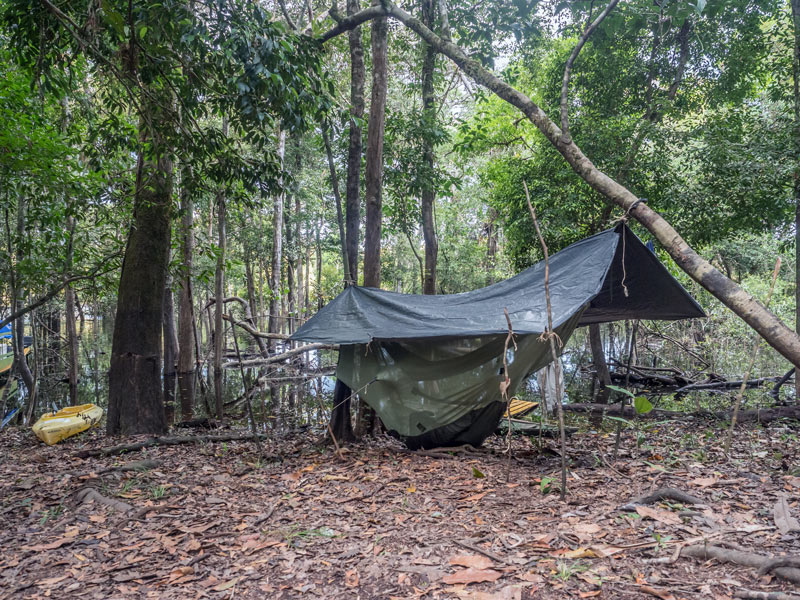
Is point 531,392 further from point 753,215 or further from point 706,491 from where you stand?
point 706,491

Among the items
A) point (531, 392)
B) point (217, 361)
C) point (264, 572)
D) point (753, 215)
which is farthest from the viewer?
point (531, 392)

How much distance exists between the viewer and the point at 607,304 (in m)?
4.98

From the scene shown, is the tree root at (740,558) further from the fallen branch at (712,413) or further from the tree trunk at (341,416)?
the tree trunk at (341,416)

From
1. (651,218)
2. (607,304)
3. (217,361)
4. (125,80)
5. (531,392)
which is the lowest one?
(531,392)

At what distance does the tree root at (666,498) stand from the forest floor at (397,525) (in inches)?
2.7

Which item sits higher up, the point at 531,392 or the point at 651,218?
the point at 651,218

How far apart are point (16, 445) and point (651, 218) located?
257 inches

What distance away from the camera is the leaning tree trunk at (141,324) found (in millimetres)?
5023

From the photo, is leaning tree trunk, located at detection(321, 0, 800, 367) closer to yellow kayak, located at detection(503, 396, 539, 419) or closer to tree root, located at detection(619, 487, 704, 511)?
tree root, located at detection(619, 487, 704, 511)

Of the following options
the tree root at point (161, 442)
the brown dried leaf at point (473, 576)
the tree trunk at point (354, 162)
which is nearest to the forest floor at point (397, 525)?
the brown dried leaf at point (473, 576)

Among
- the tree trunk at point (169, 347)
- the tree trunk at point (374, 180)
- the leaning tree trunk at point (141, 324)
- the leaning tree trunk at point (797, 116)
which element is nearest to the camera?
the leaning tree trunk at point (141, 324)

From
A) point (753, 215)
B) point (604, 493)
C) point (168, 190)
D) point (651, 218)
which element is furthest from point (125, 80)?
point (753, 215)

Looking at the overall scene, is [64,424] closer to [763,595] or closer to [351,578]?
[351,578]

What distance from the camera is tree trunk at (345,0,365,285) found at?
5.19 meters
